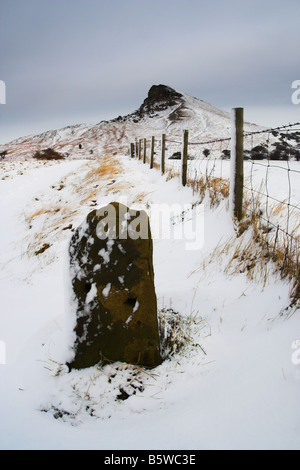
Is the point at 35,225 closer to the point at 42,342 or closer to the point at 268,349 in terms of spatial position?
the point at 42,342

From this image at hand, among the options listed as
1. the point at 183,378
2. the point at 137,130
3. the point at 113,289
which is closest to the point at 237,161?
the point at 113,289

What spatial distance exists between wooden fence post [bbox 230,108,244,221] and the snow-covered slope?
3380cm

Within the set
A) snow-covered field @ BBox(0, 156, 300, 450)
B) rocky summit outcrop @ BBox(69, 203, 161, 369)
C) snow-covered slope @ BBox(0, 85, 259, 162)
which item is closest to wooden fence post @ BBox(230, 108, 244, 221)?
snow-covered field @ BBox(0, 156, 300, 450)

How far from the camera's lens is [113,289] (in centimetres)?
196

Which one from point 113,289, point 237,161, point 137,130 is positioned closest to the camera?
point 113,289

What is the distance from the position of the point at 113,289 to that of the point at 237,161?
2.51m

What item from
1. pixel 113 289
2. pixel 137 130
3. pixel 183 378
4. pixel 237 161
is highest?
pixel 137 130

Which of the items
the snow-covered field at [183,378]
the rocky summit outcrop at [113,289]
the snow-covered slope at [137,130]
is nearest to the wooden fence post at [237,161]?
the snow-covered field at [183,378]

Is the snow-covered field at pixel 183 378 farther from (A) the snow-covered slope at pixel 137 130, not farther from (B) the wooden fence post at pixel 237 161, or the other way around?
(A) the snow-covered slope at pixel 137 130

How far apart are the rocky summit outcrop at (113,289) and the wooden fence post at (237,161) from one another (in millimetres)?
2101

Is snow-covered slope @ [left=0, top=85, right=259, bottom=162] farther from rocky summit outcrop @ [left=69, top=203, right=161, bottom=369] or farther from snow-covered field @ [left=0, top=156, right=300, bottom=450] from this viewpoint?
rocky summit outcrop @ [left=69, top=203, right=161, bottom=369]

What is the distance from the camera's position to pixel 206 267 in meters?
3.28

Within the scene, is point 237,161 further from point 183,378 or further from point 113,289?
point 183,378

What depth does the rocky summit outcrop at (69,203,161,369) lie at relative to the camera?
6.45 feet
